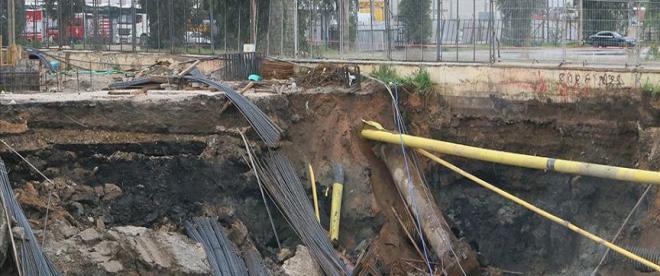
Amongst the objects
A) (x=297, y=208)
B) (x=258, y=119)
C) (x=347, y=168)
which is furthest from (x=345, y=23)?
(x=297, y=208)

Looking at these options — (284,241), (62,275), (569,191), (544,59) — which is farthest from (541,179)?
(62,275)

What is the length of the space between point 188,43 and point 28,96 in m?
12.9

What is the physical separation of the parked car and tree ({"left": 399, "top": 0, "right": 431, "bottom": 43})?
4.04m

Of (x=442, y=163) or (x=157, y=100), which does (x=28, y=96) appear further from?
(x=442, y=163)

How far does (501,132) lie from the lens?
16.9m

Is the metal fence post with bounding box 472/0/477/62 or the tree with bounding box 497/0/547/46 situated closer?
the tree with bounding box 497/0/547/46

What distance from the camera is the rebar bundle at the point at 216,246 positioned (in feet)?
46.7

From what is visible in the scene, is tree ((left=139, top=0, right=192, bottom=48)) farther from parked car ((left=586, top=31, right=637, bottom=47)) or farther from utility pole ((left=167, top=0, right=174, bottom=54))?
parked car ((left=586, top=31, right=637, bottom=47))

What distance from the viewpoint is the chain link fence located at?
1745 centimetres

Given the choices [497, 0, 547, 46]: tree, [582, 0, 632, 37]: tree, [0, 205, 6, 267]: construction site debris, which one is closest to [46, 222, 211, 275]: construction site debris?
[0, 205, 6, 267]: construction site debris

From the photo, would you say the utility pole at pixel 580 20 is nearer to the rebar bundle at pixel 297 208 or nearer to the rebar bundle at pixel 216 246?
the rebar bundle at pixel 297 208

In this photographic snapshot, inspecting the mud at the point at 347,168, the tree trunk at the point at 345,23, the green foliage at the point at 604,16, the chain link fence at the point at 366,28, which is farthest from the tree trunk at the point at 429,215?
the tree trunk at the point at 345,23

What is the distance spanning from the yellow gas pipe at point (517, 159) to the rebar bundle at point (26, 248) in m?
6.07

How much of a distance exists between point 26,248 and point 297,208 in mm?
4607
